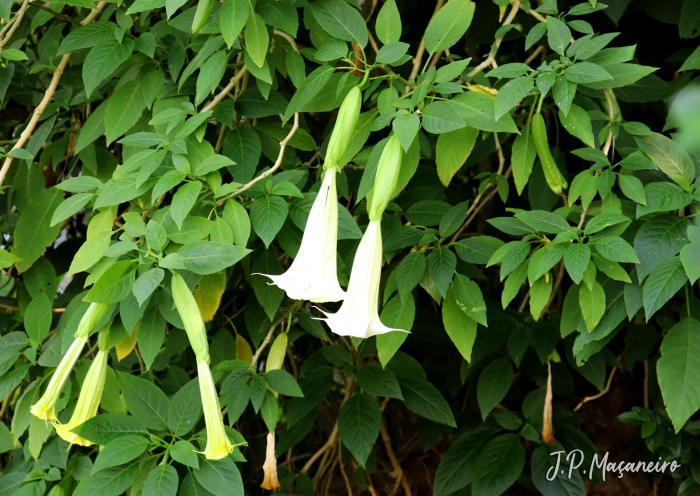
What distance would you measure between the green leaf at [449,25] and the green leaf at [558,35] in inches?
5.8

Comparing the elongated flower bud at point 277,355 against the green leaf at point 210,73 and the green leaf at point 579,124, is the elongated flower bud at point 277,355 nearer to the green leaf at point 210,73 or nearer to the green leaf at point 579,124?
the green leaf at point 210,73

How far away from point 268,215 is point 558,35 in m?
0.61

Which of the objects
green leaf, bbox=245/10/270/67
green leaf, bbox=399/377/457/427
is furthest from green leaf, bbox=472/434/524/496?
green leaf, bbox=245/10/270/67

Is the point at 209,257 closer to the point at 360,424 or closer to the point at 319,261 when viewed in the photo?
the point at 319,261

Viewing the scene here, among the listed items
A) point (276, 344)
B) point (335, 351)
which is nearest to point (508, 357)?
point (335, 351)

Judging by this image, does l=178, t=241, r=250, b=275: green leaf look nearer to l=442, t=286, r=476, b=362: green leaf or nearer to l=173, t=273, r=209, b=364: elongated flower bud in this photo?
l=173, t=273, r=209, b=364: elongated flower bud

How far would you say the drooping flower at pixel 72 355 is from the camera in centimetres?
120

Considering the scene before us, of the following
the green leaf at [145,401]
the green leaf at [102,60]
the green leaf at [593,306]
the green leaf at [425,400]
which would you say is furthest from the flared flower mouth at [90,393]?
the green leaf at [593,306]

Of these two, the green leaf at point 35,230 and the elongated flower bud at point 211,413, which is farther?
the green leaf at point 35,230

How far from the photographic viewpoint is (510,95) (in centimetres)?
111

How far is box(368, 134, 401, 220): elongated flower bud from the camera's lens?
3.41ft

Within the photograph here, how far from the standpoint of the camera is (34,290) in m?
1.78

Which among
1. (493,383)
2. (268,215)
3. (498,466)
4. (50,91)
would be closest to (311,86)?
(268,215)

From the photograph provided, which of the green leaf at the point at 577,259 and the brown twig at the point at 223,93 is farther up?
the brown twig at the point at 223,93
